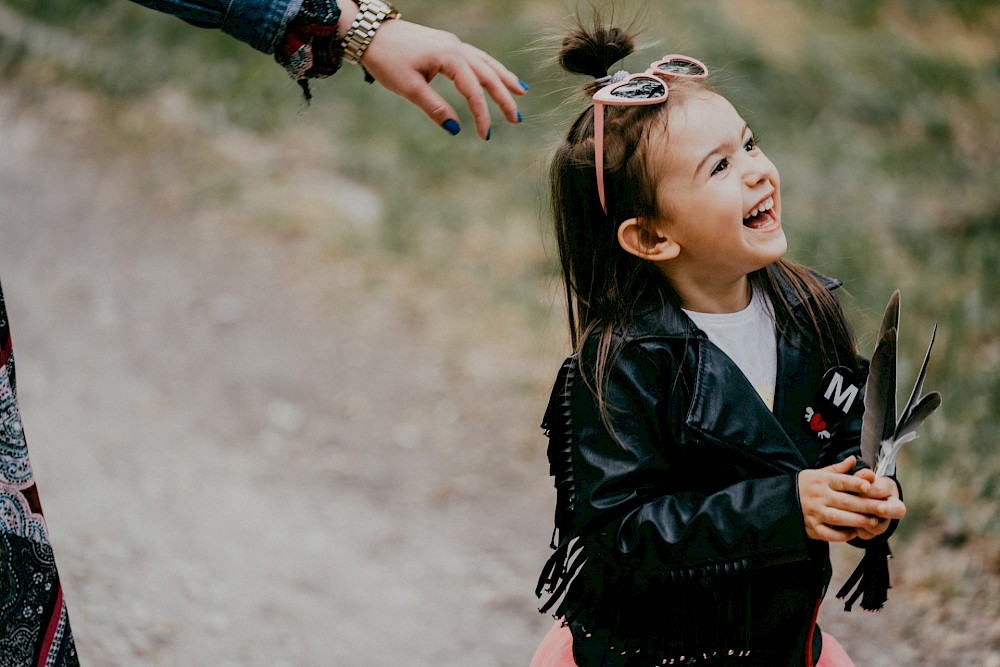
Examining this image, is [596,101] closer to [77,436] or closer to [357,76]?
[77,436]

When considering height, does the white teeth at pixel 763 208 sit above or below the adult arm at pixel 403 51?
above

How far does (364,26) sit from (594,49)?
0.39 meters

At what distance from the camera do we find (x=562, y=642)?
1874 millimetres

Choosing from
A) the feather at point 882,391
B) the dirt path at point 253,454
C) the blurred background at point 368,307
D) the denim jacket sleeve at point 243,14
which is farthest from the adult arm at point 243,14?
the dirt path at point 253,454

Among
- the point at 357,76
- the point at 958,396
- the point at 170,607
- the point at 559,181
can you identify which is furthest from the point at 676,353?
the point at 357,76

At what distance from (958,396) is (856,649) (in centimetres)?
122

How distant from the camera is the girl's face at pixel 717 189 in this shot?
1.56 metres

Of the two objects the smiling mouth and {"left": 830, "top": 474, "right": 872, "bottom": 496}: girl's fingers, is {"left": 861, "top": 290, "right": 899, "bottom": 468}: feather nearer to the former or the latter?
{"left": 830, "top": 474, "right": 872, "bottom": 496}: girl's fingers

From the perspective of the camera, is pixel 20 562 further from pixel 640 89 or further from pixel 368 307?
pixel 368 307

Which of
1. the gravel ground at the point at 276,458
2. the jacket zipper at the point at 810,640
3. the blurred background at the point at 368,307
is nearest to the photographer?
the jacket zipper at the point at 810,640

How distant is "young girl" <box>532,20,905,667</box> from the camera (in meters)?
1.53

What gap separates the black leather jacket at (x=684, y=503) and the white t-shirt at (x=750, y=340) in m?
0.03

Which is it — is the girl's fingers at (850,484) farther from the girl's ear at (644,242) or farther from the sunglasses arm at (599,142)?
the sunglasses arm at (599,142)

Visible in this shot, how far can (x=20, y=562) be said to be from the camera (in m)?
1.63
